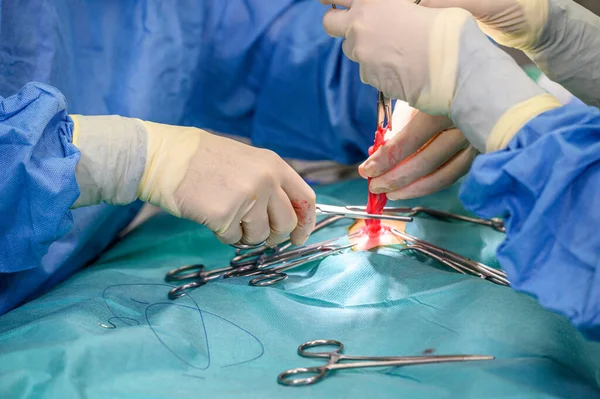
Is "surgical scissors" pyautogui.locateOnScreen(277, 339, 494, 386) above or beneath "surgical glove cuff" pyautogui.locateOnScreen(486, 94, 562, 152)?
beneath

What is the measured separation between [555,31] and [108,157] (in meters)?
1.12

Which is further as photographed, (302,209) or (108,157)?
(302,209)

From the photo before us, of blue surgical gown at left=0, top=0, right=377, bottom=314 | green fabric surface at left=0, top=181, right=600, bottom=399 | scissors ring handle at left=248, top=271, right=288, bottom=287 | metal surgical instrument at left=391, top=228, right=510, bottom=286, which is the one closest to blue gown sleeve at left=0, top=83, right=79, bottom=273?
blue surgical gown at left=0, top=0, right=377, bottom=314

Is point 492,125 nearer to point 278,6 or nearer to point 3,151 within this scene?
point 3,151

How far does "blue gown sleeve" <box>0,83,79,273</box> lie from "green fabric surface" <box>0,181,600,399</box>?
0.58 feet

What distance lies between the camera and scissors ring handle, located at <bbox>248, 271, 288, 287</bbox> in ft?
5.41

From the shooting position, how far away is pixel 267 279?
168cm

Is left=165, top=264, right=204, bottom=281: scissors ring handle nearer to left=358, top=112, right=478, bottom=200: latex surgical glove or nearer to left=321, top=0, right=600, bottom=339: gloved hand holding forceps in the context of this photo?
left=358, top=112, right=478, bottom=200: latex surgical glove

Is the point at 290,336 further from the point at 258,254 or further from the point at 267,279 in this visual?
the point at 258,254

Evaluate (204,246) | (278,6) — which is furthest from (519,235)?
(278,6)

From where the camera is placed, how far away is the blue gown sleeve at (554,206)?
1093 mm

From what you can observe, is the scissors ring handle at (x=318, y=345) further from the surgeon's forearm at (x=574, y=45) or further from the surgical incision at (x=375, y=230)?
the surgeon's forearm at (x=574, y=45)

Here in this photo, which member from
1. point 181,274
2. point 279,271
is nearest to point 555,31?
point 279,271

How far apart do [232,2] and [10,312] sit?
3.87 ft
